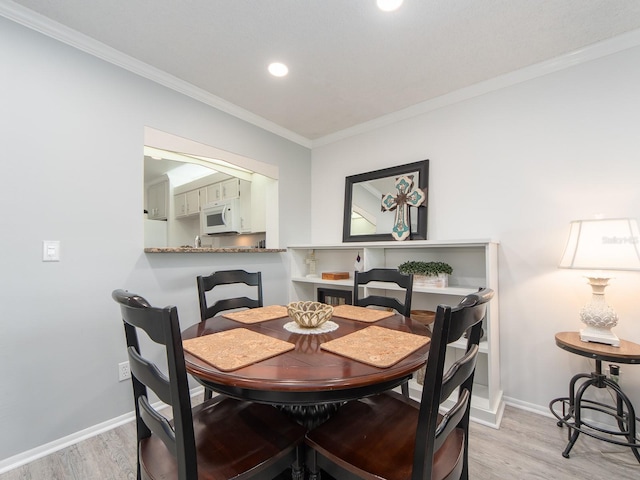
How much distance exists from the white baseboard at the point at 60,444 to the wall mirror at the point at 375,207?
7.86 feet

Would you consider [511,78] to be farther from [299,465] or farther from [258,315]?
[299,465]

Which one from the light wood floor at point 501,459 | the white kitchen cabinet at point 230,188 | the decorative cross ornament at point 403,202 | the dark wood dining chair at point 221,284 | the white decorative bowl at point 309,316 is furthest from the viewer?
the white kitchen cabinet at point 230,188

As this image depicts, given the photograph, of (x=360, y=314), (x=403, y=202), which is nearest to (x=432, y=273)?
(x=403, y=202)

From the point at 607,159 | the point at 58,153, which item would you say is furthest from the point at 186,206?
the point at 607,159

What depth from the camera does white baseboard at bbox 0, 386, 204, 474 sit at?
1.61m

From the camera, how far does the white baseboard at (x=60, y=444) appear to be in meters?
1.61

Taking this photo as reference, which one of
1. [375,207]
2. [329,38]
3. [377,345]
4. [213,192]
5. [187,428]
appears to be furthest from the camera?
[213,192]

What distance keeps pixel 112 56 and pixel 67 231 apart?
4.00ft

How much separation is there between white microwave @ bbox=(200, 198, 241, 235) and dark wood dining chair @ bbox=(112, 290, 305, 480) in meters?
2.91

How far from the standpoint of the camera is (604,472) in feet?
5.08

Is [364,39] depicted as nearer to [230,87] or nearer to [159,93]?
[230,87]

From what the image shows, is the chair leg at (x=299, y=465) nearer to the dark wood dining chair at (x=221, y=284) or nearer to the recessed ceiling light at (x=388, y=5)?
the dark wood dining chair at (x=221, y=284)

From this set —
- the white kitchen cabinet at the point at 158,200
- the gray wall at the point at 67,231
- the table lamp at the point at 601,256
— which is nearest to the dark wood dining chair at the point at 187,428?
the gray wall at the point at 67,231

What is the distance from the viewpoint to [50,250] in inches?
69.9
